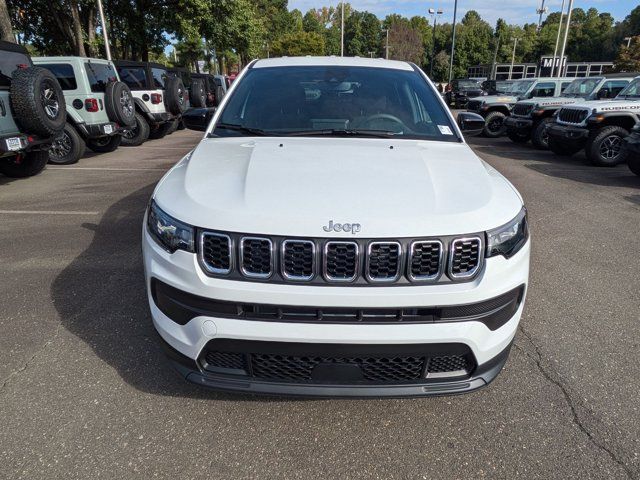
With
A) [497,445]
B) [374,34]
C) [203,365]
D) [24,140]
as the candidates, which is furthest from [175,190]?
[374,34]

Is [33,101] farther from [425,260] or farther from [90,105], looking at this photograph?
[425,260]

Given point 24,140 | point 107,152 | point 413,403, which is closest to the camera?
point 413,403

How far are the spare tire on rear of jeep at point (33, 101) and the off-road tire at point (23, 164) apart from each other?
1086 millimetres

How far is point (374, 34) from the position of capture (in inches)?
3531

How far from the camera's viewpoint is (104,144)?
35.9 feet

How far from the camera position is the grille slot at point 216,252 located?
6.27 ft

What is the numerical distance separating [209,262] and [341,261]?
1.86ft

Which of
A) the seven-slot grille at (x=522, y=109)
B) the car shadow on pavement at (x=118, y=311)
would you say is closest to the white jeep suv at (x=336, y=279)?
the car shadow on pavement at (x=118, y=311)

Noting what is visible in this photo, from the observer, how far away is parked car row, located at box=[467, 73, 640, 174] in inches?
360

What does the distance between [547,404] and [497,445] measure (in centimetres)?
47

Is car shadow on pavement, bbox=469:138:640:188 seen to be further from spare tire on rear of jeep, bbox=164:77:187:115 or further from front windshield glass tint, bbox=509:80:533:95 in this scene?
spare tire on rear of jeep, bbox=164:77:187:115

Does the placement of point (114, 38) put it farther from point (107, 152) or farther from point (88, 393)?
point (88, 393)

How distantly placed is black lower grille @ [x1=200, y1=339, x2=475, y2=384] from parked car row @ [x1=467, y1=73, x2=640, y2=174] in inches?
300

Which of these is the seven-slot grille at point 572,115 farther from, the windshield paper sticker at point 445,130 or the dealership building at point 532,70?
the dealership building at point 532,70
